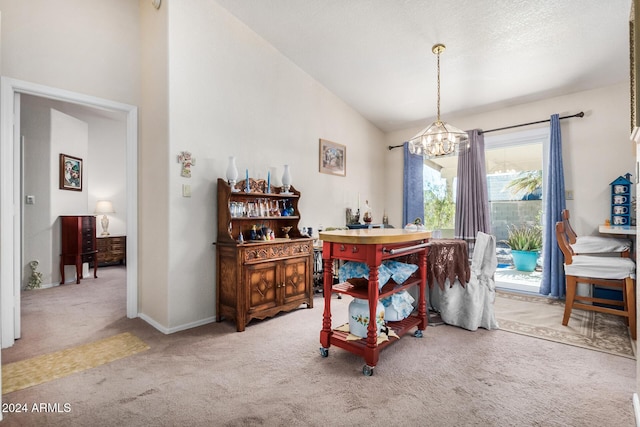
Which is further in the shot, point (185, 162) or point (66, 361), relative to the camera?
point (185, 162)

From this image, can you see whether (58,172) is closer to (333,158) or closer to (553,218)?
(333,158)

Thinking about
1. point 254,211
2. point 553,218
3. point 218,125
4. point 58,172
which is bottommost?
point 553,218

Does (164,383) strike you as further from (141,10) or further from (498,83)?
(498,83)

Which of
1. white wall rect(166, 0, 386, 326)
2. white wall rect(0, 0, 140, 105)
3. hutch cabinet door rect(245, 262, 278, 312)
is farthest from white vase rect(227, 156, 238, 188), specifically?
white wall rect(0, 0, 140, 105)

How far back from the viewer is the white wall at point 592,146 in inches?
146

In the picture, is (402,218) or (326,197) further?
(402,218)

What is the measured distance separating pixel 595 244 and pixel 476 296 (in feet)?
6.00

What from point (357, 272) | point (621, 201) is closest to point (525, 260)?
point (621, 201)

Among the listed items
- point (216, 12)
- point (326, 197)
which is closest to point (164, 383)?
point (326, 197)

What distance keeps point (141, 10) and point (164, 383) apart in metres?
3.59

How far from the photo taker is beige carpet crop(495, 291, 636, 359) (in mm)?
2572

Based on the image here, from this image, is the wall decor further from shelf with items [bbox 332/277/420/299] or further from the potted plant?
the potted plant

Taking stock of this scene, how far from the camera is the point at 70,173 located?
5.11 meters

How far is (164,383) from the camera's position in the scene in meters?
2.00
